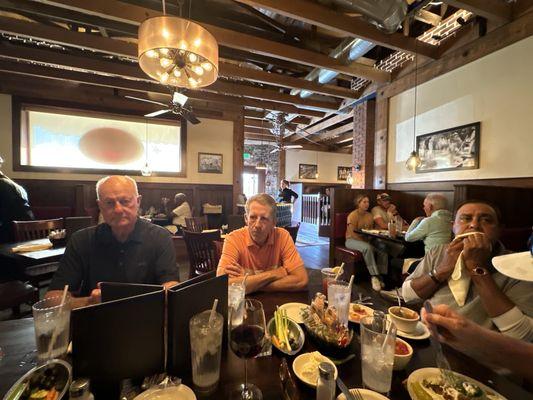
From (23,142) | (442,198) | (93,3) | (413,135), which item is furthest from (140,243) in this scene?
(23,142)

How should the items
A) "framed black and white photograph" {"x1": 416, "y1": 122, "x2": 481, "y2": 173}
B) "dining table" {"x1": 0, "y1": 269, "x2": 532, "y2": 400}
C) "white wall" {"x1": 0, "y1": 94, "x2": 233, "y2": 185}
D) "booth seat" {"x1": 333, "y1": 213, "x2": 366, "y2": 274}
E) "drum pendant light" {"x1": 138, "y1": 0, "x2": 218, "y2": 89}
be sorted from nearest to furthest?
"dining table" {"x1": 0, "y1": 269, "x2": 532, "y2": 400} → "drum pendant light" {"x1": 138, "y1": 0, "x2": 218, "y2": 89} → "framed black and white photograph" {"x1": 416, "y1": 122, "x2": 481, "y2": 173} → "booth seat" {"x1": 333, "y1": 213, "x2": 366, "y2": 274} → "white wall" {"x1": 0, "y1": 94, "x2": 233, "y2": 185}

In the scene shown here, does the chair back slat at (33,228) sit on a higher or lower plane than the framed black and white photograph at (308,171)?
lower

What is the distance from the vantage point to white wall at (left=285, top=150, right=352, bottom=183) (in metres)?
Result: 11.0

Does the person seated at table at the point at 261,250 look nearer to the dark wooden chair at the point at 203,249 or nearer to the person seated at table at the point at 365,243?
the dark wooden chair at the point at 203,249

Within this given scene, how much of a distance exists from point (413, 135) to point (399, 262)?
7.93 ft

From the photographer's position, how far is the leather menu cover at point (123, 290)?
77cm

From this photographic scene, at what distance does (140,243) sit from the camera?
157 centimetres

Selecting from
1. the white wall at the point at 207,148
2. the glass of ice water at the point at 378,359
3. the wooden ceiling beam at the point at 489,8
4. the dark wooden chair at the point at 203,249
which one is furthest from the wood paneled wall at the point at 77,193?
the glass of ice water at the point at 378,359

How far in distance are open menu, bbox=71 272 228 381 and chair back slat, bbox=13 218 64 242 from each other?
3220 millimetres

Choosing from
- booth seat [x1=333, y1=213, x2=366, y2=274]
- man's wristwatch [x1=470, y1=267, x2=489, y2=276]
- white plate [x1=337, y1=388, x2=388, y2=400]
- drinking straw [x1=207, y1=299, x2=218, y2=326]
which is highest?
man's wristwatch [x1=470, y1=267, x2=489, y2=276]

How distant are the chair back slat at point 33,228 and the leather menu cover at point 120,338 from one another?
335cm

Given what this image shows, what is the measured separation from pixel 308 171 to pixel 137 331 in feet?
35.7

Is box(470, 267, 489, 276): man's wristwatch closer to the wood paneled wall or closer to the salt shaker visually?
the salt shaker

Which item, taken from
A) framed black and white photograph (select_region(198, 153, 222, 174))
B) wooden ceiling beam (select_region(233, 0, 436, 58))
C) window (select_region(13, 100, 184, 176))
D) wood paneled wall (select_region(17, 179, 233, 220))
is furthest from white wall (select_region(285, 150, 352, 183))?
wooden ceiling beam (select_region(233, 0, 436, 58))
